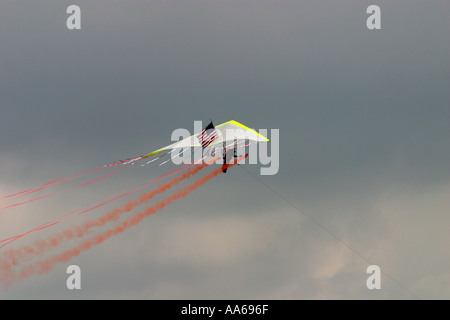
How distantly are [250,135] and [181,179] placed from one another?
11342 millimetres

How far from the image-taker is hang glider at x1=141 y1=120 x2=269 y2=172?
244ft

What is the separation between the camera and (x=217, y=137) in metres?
75.1

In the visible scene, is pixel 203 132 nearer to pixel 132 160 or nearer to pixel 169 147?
pixel 169 147

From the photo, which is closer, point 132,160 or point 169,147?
point 132,160

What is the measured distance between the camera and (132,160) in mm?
66688

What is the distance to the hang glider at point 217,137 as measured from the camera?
7425 centimetres

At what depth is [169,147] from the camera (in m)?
76.8

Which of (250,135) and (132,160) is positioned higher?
(250,135)
